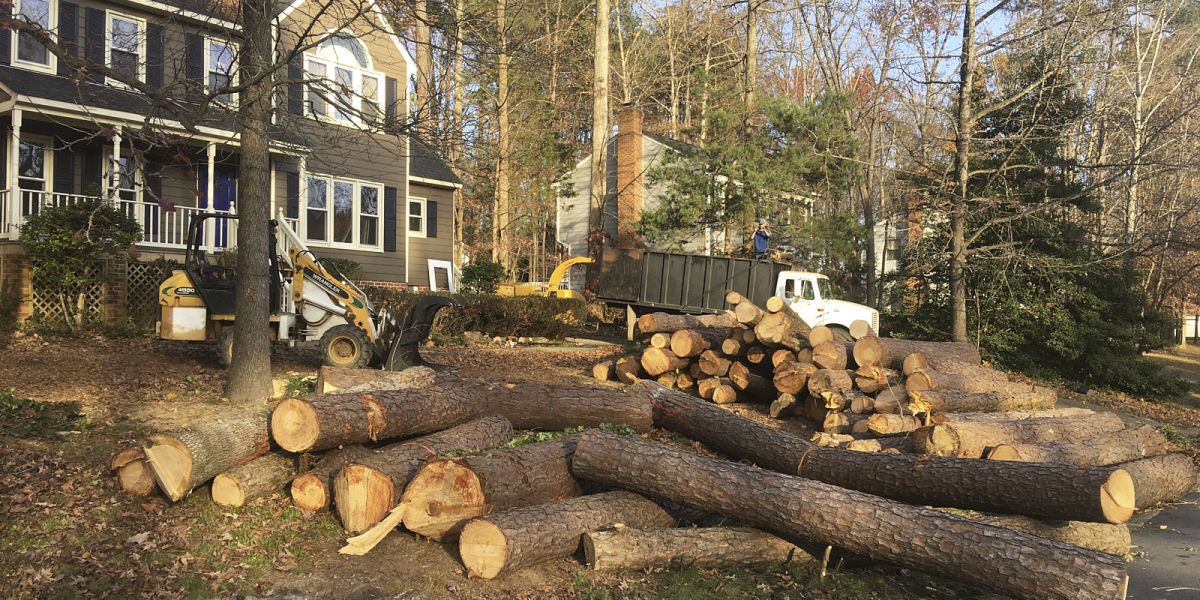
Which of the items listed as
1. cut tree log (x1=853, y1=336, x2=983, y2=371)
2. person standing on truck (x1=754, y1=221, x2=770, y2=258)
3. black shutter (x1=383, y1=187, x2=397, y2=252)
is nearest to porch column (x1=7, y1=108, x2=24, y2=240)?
black shutter (x1=383, y1=187, x2=397, y2=252)

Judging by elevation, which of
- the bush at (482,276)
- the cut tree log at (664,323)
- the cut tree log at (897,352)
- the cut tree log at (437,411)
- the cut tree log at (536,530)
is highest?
the bush at (482,276)

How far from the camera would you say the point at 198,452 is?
5.27 metres

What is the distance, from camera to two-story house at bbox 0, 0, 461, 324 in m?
10.0

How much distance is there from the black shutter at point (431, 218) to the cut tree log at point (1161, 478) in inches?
782

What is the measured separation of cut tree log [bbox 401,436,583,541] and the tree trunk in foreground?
2262 mm

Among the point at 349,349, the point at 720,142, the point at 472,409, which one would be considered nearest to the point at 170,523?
the point at 472,409

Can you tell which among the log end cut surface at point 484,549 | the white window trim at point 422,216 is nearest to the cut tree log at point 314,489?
the log end cut surface at point 484,549

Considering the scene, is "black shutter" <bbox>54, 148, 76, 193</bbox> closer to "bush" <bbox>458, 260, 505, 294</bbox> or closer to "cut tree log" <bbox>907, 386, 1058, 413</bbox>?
"bush" <bbox>458, 260, 505, 294</bbox>

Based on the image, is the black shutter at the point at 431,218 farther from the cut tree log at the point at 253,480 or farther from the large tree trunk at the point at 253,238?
the cut tree log at the point at 253,480

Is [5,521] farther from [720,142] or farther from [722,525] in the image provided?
[720,142]

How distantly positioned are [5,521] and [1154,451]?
421 inches

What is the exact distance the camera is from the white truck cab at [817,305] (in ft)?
58.1

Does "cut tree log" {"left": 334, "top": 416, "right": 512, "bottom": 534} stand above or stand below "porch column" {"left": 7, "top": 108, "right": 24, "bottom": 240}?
below

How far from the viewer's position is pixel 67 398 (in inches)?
298
